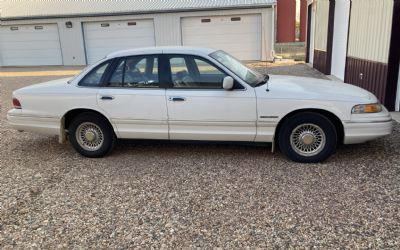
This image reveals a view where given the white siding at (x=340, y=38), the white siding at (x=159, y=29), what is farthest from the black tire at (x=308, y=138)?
the white siding at (x=159, y=29)

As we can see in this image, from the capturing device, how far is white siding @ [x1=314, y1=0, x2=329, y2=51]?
14.2m

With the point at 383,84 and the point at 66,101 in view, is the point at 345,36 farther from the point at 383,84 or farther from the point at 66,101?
the point at 66,101

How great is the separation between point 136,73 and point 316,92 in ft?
8.21

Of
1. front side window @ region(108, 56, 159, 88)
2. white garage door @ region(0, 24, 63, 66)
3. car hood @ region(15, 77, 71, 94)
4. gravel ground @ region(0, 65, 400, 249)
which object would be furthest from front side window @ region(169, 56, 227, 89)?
white garage door @ region(0, 24, 63, 66)

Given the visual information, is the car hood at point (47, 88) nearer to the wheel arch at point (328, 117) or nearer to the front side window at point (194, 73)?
the front side window at point (194, 73)

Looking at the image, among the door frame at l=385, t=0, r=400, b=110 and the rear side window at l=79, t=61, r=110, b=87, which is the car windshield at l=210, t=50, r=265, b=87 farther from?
the door frame at l=385, t=0, r=400, b=110

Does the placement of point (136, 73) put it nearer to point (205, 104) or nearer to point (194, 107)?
point (194, 107)

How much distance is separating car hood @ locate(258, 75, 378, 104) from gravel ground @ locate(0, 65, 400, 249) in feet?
2.84

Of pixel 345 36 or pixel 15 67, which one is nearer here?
pixel 345 36

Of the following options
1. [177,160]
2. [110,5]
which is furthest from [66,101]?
[110,5]

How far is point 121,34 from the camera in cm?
2158

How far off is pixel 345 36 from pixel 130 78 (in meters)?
8.56

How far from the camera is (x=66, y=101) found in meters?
5.48

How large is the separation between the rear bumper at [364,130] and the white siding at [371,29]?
136 inches
